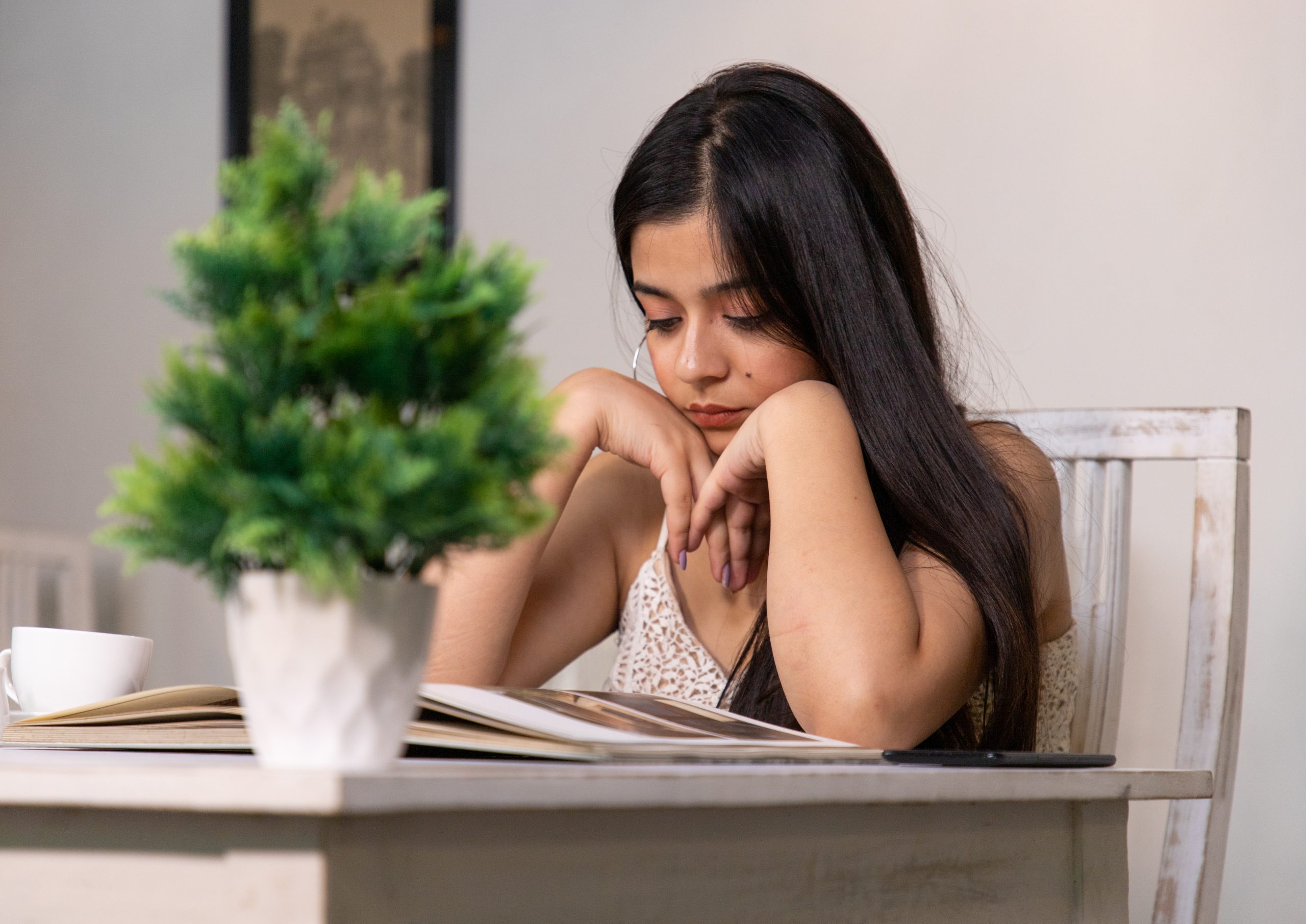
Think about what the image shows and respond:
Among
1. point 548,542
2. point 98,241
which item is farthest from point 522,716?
point 98,241

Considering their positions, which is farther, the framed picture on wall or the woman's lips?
the framed picture on wall

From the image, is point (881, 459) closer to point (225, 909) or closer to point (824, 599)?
point (824, 599)

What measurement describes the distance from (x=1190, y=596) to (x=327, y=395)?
1015mm

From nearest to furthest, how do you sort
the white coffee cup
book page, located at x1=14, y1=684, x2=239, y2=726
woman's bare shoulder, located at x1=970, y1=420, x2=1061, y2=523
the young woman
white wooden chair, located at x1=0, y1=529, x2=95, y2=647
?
book page, located at x1=14, y1=684, x2=239, y2=726
the white coffee cup
the young woman
woman's bare shoulder, located at x1=970, y1=420, x2=1061, y2=523
white wooden chair, located at x1=0, y1=529, x2=95, y2=647

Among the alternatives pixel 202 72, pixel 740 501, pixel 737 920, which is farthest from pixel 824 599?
pixel 202 72

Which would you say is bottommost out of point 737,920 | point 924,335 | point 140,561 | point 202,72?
point 737,920

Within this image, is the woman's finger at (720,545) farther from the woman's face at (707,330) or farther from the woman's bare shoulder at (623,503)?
the woman's bare shoulder at (623,503)

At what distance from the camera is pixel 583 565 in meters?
1.30

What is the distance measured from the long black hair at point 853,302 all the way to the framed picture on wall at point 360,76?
47.4 inches

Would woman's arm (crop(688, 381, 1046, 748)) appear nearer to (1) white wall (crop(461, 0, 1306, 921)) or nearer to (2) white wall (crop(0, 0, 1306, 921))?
(2) white wall (crop(0, 0, 1306, 921))

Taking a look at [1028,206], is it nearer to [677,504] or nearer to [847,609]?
[677,504]

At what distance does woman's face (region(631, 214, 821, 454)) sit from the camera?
43.4 inches

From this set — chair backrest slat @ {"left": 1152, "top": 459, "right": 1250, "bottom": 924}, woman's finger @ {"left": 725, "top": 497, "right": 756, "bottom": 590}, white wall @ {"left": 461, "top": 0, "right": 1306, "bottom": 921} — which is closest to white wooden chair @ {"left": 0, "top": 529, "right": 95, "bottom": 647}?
white wall @ {"left": 461, "top": 0, "right": 1306, "bottom": 921}

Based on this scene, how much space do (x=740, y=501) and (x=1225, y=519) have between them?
1.55 feet
